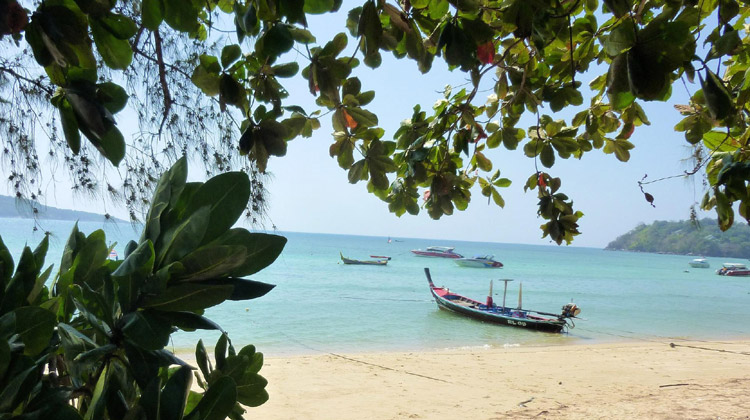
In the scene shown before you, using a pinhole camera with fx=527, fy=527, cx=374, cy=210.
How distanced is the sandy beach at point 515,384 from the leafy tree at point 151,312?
18.5 feet

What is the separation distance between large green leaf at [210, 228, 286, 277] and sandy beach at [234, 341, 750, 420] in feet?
18.4

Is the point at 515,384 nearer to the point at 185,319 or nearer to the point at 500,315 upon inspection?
the point at 500,315

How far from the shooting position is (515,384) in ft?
26.5

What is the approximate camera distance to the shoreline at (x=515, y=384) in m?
5.96

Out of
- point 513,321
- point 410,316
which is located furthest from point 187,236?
point 410,316

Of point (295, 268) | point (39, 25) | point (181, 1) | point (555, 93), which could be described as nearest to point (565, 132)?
point (555, 93)

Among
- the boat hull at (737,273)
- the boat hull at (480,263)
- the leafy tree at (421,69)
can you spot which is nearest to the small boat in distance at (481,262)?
the boat hull at (480,263)

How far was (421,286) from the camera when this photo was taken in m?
26.8

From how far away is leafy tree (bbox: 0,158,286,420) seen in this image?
17.0 inches

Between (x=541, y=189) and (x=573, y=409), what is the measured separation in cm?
478

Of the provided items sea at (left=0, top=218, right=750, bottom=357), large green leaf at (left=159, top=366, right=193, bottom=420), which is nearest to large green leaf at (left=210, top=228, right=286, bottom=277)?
large green leaf at (left=159, top=366, right=193, bottom=420)

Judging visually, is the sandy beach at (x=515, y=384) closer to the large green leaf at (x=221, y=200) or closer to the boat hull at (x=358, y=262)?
the large green leaf at (x=221, y=200)

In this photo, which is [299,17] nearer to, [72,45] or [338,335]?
[72,45]

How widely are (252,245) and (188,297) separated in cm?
7
